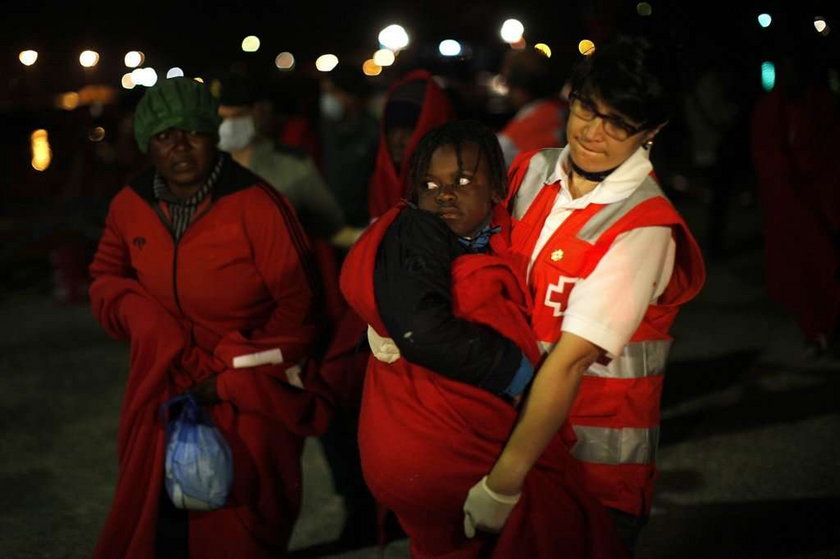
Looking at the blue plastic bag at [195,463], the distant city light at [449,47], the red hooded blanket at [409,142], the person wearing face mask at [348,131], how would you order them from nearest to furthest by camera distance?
1. the blue plastic bag at [195,463]
2. the red hooded blanket at [409,142]
3. the person wearing face mask at [348,131]
4. the distant city light at [449,47]

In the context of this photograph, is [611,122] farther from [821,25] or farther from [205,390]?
[821,25]

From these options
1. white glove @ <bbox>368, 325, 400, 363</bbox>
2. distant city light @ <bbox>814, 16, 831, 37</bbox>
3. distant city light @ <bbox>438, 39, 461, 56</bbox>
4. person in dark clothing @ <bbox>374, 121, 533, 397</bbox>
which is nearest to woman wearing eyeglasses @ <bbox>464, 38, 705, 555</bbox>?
person in dark clothing @ <bbox>374, 121, 533, 397</bbox>

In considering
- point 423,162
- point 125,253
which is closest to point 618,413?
point 423,162

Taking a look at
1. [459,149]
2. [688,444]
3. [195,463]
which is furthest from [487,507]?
[688,444]

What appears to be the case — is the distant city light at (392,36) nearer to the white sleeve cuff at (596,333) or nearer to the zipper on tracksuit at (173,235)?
the zipper on tracksuit at (173,235)

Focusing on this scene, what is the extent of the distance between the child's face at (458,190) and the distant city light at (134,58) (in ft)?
65.3

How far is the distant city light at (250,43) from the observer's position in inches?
1027

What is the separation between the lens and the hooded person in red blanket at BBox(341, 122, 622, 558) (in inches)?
93.1

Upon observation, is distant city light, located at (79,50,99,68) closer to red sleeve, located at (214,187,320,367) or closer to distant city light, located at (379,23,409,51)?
distant city light, located at (379,23,409,51)

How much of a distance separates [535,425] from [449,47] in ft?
75.5

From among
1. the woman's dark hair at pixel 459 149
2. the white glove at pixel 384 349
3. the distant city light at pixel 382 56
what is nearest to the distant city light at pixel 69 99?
the distant city light at pixel 382 56

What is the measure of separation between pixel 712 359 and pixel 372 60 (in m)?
21.7

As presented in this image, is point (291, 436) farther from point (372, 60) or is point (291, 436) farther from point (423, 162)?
point (372, 60)

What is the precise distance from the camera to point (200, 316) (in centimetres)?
364
